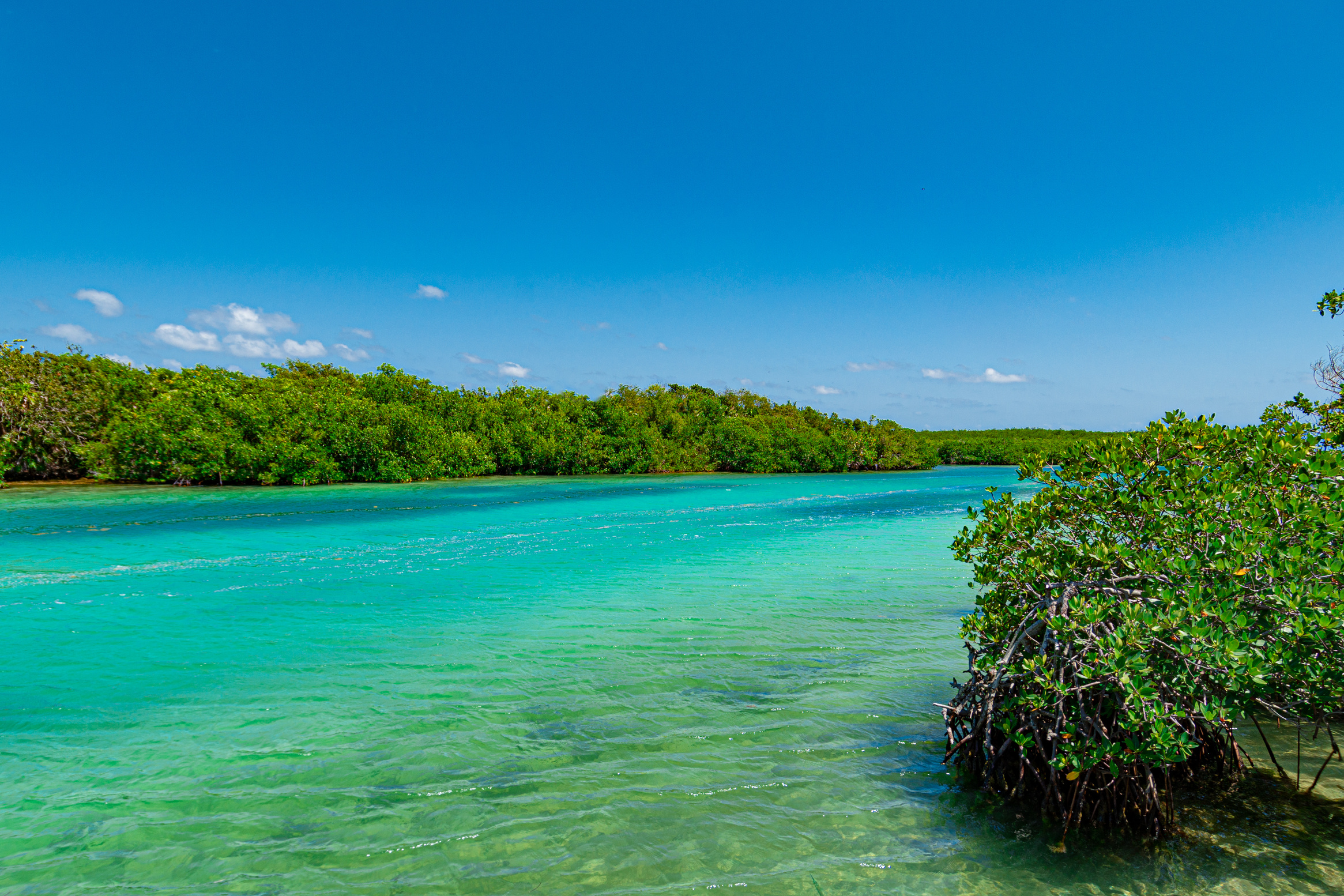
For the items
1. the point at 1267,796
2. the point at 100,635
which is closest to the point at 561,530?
the point at 100,635

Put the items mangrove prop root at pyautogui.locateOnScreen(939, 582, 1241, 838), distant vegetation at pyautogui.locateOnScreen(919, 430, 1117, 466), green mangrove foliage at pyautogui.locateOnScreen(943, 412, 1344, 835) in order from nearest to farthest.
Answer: green mangrove foliage at pyautogui.locateOnScreen(943, 412, 1344, 835) → mangrove prop root at pyautogui.locateOnScreen(939, 582, 1241, 838) → distant vegetation at pyautogui.locateOnScreen(919, 430, 1117, 466)

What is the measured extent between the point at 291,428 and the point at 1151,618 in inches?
1594

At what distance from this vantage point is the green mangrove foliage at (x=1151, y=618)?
364 centimetres

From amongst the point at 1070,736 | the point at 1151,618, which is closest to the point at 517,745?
the point at 1070,736

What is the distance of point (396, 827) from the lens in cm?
436

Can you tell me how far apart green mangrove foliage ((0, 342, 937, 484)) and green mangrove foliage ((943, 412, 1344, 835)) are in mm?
37708

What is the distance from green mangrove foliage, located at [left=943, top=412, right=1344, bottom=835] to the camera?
3.64 metres

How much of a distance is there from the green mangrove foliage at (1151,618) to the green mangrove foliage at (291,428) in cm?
3771

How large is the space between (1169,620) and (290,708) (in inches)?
290

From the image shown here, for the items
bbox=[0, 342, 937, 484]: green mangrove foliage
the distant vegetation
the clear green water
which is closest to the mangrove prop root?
the clear green water

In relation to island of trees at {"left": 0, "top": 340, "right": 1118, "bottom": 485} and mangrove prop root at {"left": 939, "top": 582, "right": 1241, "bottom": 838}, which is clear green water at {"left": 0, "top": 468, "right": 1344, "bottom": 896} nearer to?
mangrove prop root at {"left": 939, "top": 582, "right": 1241, "bottom": 838}

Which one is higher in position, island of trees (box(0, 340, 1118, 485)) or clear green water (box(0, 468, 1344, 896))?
island of trees (box(0, 340, 1118, 485))

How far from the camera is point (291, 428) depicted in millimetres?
36219

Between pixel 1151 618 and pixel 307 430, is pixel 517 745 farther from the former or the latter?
pixel 307 430
